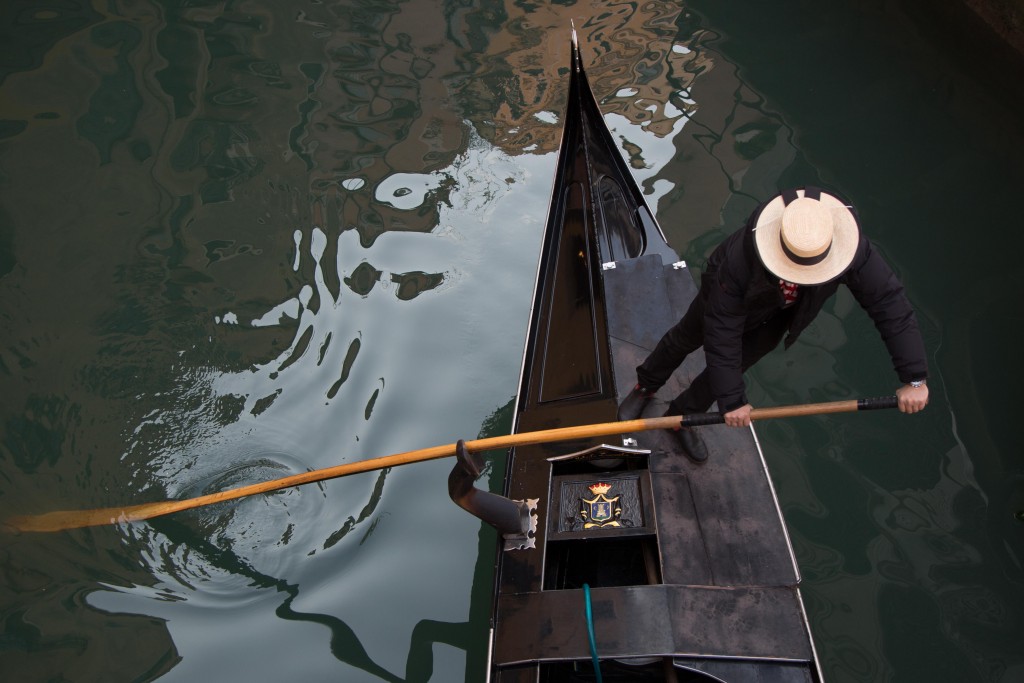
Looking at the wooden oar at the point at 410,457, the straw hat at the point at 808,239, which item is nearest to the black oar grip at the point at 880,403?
the wooden oar at the point at 410,457

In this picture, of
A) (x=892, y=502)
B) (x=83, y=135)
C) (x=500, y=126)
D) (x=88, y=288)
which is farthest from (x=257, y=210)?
(x=892, y=502)

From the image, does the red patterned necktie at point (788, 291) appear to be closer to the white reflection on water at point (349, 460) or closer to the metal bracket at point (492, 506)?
the metal bracket at point (492, 506)

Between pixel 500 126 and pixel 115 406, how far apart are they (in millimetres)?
3756

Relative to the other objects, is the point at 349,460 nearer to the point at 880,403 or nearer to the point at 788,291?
the point at 788,291

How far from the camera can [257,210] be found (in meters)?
5.39

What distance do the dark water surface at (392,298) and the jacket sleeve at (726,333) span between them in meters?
1.23

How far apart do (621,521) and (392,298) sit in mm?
2405

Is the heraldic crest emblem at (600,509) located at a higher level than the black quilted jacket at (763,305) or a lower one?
lower

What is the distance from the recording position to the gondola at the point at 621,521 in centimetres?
266

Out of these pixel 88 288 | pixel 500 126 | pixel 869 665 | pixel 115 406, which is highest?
pixel 500 126

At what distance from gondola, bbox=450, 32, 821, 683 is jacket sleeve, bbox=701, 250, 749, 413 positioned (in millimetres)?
555

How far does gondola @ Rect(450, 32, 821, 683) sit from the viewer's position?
266 cm

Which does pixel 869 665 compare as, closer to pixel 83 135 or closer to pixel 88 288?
pixel 88 288

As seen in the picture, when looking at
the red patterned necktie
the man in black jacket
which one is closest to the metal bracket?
the man in black jacket
